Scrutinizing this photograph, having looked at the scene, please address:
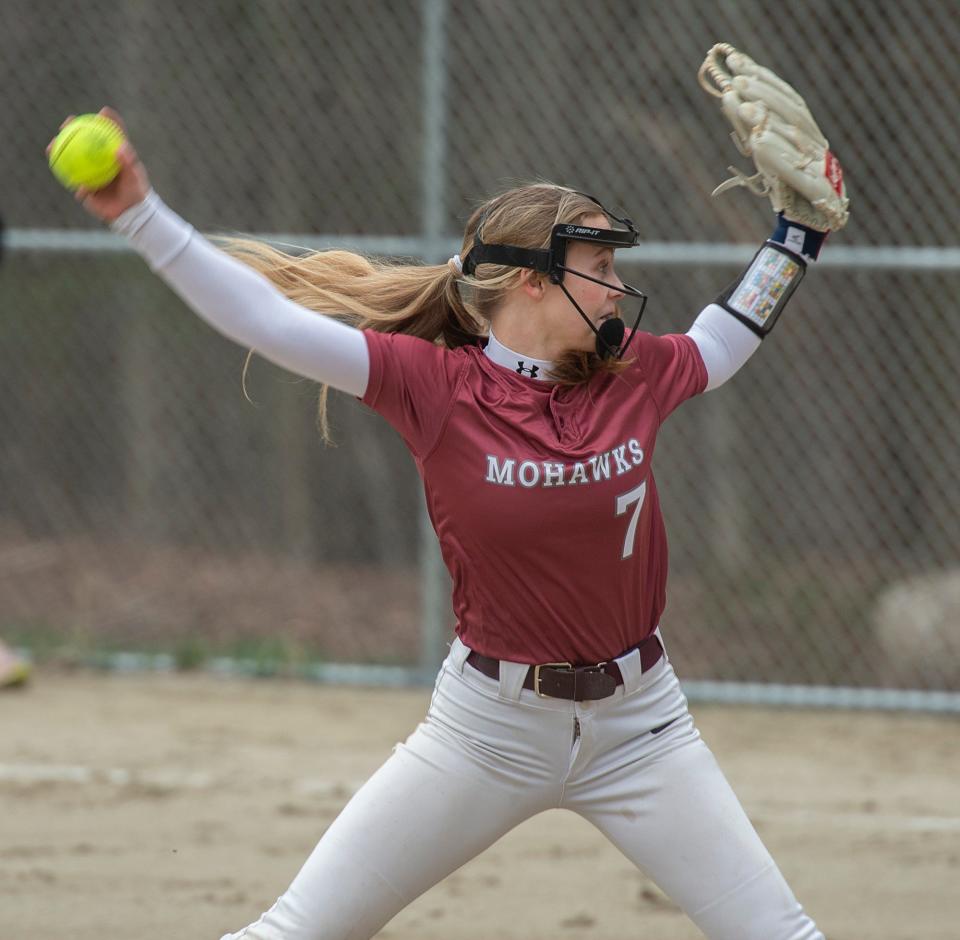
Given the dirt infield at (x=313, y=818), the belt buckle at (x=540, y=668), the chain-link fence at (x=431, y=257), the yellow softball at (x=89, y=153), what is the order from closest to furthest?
the yellow softball at (x=89, y=153) → the belt buckle at (x=540, y=668) → the dirt infield at (x=313, y=818) → the chain-link fence at (x=431, y=257)

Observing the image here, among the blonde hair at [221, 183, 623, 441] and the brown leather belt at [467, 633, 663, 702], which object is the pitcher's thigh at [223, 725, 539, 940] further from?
the blonde hair at [221, 183, 623, 441]

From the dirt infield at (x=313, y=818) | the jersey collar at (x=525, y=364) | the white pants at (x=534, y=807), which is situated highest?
the jersey collar at (x=525, y=364)

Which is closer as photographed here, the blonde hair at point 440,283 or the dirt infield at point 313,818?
the blonde hair at point 440,283

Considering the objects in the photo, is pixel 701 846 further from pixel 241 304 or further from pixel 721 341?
pixel 241 304

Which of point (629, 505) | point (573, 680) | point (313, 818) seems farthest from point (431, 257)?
point (573, 680)

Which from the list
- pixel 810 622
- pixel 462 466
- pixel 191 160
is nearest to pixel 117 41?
pixel 191 160

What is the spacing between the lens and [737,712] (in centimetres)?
673

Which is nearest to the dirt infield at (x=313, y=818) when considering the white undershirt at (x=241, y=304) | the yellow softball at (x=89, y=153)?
the white undershirt at (x=241, y=304)

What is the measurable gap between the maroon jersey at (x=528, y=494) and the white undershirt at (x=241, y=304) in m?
0.08

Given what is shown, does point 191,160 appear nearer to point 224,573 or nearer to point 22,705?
point 224,573

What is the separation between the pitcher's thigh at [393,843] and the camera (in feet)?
9.24

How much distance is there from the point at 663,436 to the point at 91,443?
4000mm

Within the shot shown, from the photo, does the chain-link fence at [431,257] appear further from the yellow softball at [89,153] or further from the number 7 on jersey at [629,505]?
the yellow softball at [89,153]

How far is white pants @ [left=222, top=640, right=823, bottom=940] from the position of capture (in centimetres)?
283
